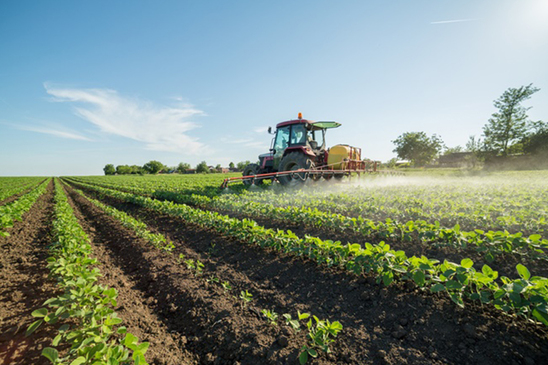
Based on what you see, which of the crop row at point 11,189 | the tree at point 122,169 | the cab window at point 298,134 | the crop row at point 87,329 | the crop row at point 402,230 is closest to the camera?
the crop row at point 87,329

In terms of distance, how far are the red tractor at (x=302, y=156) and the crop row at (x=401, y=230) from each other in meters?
2.09

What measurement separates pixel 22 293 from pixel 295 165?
8106 millimetres

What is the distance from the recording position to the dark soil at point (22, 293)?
205cm

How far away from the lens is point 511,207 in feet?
18.0

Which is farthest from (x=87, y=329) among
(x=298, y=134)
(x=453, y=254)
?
(x=298, y=134)

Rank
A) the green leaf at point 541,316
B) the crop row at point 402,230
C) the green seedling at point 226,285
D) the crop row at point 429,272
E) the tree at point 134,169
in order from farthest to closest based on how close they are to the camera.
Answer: the tree at point 134,169 → the green seedling at point 226,285 → the crop row at point 402,230 → the crop row at point 429,272 → the green leaf at point 541,316

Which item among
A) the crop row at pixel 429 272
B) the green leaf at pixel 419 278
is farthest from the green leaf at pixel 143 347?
the green leaf at pixel 419 278

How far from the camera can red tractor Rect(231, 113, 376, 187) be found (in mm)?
9016

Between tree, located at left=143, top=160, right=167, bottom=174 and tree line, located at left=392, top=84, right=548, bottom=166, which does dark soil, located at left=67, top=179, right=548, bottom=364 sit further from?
tree, located at left=143, top=160, right=167, bottom=174

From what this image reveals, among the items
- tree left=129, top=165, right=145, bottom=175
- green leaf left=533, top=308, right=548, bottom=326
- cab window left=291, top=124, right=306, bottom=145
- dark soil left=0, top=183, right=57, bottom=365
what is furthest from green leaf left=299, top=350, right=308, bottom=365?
tree left=129, top=165, right=145, bottom=175

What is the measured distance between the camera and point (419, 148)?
52000 millimetres

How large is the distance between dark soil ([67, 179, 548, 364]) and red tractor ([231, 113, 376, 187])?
558 centimetres

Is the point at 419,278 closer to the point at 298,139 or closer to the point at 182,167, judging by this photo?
the point at 298,139

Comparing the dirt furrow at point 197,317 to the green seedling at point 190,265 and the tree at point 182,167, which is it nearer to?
the green seedling at point 190,265
